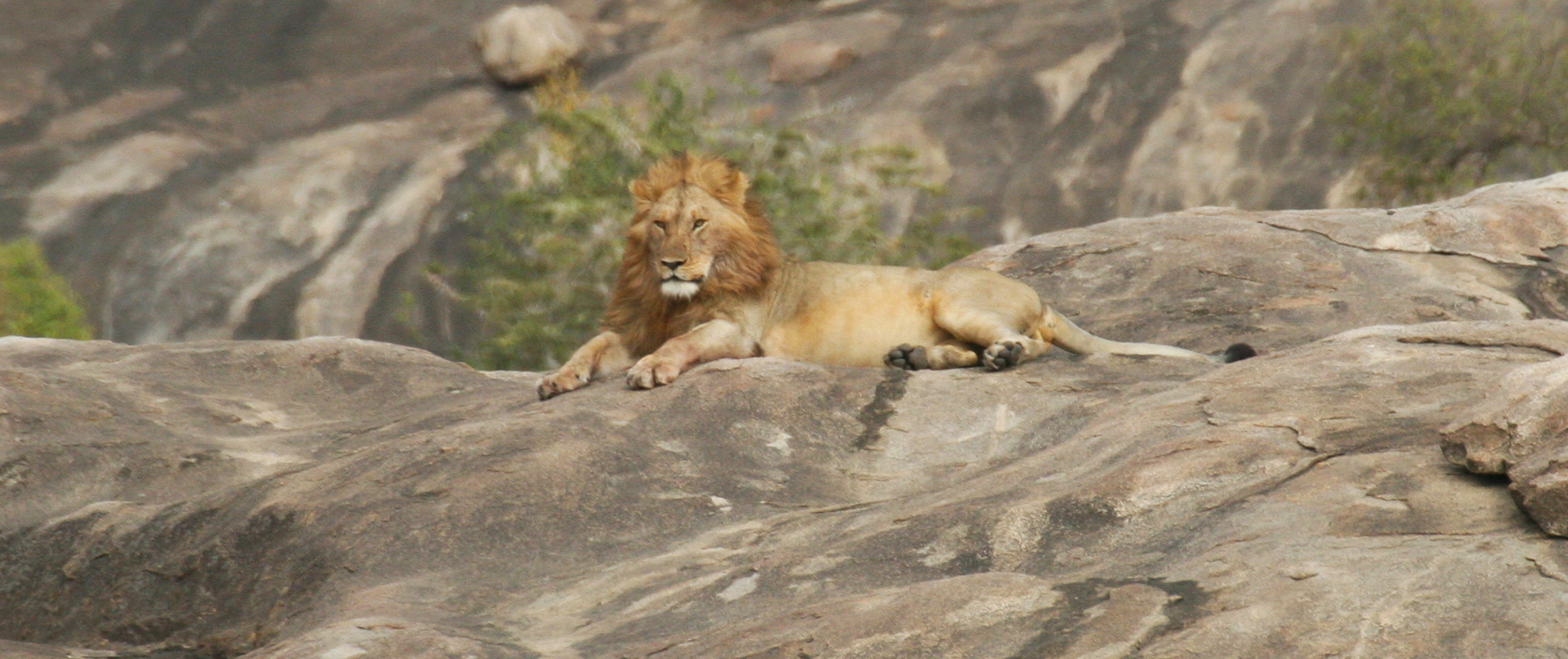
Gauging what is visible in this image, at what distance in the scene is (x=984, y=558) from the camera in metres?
4.55

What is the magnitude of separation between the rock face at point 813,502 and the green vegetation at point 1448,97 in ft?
44.3

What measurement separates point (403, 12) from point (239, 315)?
6.23 m

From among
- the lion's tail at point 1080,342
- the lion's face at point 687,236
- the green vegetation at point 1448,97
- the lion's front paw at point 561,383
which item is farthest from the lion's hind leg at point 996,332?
the green vegetation at point 1448,97

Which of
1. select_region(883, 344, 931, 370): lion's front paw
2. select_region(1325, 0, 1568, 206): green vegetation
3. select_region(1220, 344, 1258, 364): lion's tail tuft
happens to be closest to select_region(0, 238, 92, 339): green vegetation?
select_region(883, 344, 931, 370): lion's front paw

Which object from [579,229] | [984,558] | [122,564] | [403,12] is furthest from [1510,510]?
[403,12]

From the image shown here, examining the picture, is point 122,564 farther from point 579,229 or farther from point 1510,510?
point 579,229

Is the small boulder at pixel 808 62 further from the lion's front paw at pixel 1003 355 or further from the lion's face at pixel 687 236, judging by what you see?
the lion's front paw at pixel 1003 355

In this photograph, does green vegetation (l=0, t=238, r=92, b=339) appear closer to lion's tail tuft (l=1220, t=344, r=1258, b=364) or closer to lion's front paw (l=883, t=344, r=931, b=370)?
lion's front paw (l=883, t=344, r=931, b=370)

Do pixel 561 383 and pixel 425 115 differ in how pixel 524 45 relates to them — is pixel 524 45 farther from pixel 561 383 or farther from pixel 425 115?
pixel 561 383

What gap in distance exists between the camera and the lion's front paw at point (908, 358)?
775cm

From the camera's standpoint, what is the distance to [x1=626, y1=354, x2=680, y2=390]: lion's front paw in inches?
275

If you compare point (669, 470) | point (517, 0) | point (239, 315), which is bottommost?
point (239, 315)

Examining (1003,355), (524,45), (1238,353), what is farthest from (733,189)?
(524,45)

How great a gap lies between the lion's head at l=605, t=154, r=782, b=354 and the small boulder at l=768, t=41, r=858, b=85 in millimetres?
14588
